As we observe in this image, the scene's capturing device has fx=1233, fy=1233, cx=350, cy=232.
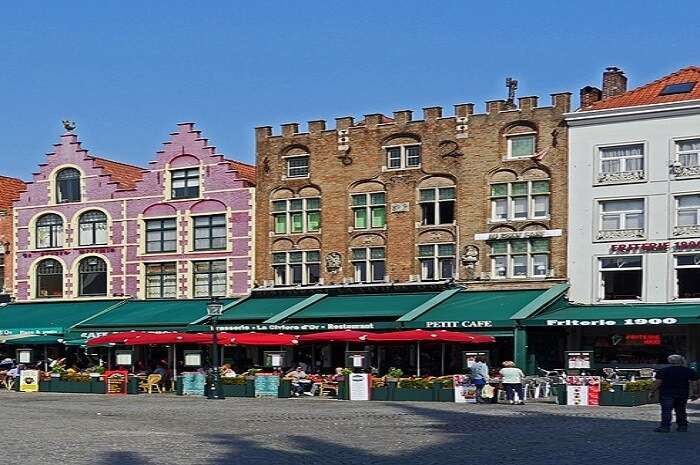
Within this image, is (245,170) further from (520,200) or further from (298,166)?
(520,200)

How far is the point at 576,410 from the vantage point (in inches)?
1206

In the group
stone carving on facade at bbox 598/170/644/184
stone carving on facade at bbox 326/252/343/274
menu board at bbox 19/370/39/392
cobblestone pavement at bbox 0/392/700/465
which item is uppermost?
stone carving on facade at bbox 598/170/644/184

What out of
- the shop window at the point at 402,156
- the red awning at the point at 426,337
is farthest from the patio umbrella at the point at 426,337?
the shop window at the point at 402,156

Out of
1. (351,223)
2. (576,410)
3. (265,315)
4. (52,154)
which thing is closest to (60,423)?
(576,410)

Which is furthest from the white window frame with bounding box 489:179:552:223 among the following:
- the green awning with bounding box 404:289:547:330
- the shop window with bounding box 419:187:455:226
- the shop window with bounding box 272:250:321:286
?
the shop window with bounding box 272:250:321:286

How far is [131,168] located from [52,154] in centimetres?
481

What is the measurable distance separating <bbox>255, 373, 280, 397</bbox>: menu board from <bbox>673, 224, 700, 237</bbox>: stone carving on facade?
14264 mm

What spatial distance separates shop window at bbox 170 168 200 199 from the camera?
5119 cm

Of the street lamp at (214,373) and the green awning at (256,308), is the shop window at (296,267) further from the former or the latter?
the street lamp at (214,373)

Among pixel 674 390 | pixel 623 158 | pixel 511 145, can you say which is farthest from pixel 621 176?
pixel 674 390

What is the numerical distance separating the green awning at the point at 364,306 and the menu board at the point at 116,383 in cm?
685

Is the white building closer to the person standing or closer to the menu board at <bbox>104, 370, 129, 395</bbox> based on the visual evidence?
the person standing

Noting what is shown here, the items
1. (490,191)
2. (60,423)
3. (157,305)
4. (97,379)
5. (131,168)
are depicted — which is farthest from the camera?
(131,168)

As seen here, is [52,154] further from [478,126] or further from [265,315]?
[478,126]
